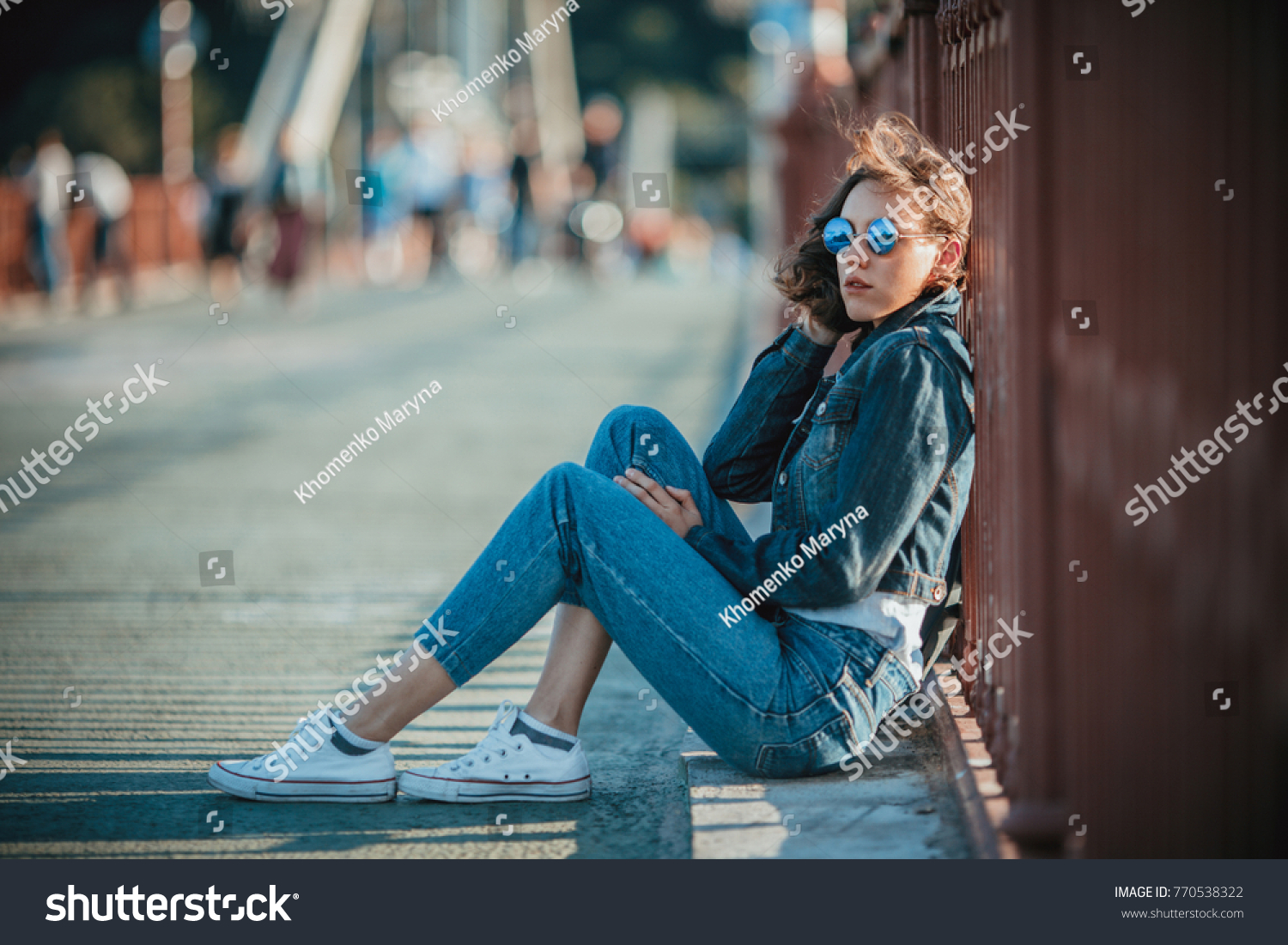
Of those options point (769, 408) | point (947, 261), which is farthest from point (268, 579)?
point (947, 261)

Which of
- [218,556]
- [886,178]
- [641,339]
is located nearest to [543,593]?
[886,178]

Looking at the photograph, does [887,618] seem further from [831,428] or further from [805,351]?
[805,351]

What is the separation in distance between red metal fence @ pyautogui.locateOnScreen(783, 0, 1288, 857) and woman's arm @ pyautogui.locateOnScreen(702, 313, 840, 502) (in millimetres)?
777

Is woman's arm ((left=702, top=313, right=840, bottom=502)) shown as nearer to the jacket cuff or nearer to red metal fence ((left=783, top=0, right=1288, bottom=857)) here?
the jacket cuff

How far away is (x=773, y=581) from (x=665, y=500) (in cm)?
31

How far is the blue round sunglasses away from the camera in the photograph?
2.69 metres

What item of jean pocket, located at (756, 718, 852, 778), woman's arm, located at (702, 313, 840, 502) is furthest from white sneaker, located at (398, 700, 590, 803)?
woman's arm, located at (702, 313, 840, 502)

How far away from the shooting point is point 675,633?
262 centimetres

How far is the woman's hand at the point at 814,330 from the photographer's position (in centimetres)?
306

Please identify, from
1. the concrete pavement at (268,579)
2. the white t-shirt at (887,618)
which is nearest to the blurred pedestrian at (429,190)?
the concrete pavement at (268,579)

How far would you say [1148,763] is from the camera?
230cm

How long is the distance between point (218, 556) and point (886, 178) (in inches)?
132

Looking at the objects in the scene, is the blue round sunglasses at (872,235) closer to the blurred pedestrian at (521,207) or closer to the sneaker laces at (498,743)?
the sneaker laces at (498,743)
